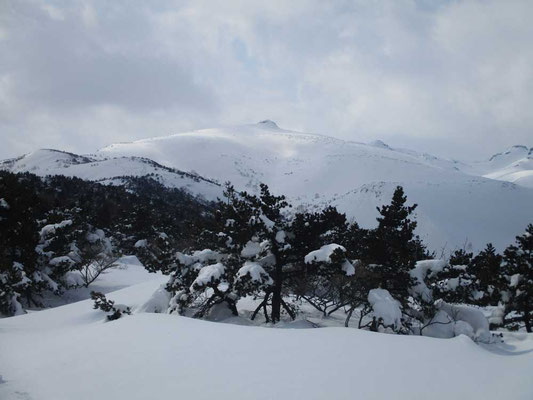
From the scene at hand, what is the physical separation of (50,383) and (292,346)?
552 centimetres

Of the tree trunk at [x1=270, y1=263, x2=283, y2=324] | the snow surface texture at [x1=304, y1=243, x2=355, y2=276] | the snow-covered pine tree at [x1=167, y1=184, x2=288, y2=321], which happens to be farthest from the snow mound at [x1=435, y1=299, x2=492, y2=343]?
the snow-covered pine tree at [x1=167, y1=184, x2=288, y2=321]

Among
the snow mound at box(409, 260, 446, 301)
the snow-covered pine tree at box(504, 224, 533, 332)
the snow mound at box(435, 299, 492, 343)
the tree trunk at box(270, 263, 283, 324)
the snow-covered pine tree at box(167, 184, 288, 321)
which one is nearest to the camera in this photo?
the snow mound at box(435, 299, 492, 343)

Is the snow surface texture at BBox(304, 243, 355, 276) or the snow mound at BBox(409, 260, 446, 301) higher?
the snow surface texture at BBox(304, 243, 355, 276)

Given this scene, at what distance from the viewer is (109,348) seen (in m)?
8.95

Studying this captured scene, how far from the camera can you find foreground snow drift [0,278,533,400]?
6.35 m

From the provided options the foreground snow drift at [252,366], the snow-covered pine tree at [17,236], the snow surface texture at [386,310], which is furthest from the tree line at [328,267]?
the foreground snow drift at [252,366]

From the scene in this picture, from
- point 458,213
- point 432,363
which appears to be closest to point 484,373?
point 432,363

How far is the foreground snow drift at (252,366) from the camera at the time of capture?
6.35 meters

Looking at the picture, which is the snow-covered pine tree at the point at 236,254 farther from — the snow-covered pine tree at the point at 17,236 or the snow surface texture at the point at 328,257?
the snow-covered pine tree at the point at 17,236

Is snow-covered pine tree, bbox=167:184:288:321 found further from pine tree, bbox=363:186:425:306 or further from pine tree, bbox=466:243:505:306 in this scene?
pine tree, bbox=466:243:505:306

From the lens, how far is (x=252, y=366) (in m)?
7.30

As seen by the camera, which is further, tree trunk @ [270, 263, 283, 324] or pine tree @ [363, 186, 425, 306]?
tree trunk @ [270, 263, 283, 324]

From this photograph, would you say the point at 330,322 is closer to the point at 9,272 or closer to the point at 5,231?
the point at 9,272

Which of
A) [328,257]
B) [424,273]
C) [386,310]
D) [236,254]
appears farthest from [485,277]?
[236,254]
